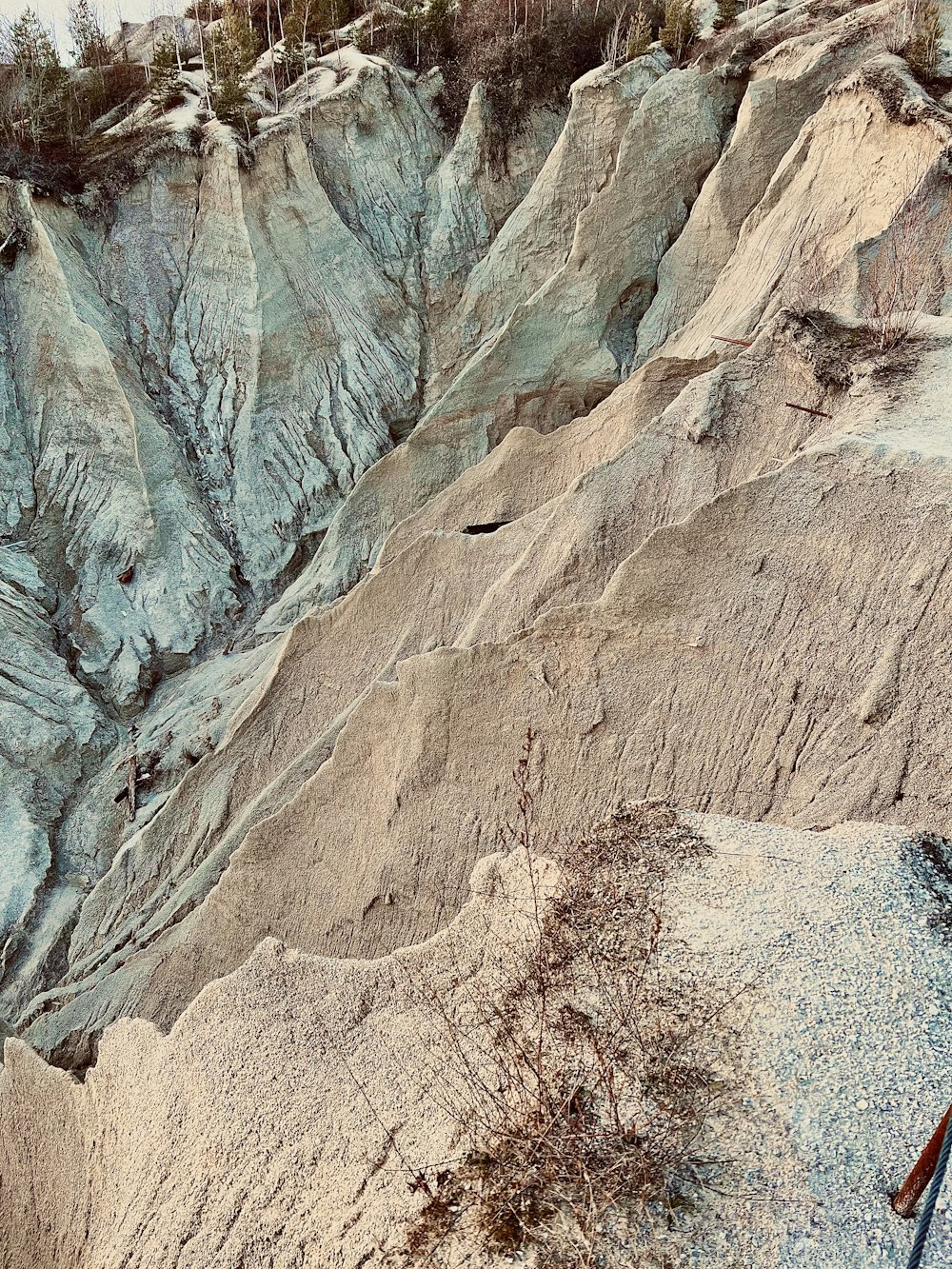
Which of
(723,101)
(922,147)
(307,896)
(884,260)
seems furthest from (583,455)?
(723,101)

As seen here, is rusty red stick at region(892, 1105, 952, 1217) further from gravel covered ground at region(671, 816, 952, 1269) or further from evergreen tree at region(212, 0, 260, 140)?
evergreen tree at region(212, 0, 260, 140)

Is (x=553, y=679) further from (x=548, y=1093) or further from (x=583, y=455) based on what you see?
(x=583, y=455)

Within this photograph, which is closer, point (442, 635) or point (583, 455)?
point (442, 635)

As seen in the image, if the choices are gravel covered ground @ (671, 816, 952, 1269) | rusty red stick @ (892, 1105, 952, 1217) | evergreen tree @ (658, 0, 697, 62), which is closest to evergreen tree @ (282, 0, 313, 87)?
evergreen tree @ (658, 0, 697, 62)

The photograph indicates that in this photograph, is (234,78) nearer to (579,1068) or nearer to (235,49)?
(235,49)

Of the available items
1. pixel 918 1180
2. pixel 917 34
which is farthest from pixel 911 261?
pixel 918 1180

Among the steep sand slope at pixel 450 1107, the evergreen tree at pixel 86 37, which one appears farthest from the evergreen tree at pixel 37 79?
the steep sand slope at pixel 450 1107

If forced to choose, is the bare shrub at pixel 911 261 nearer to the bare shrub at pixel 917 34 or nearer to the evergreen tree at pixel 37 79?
the bare shrub at pixel 917 34
